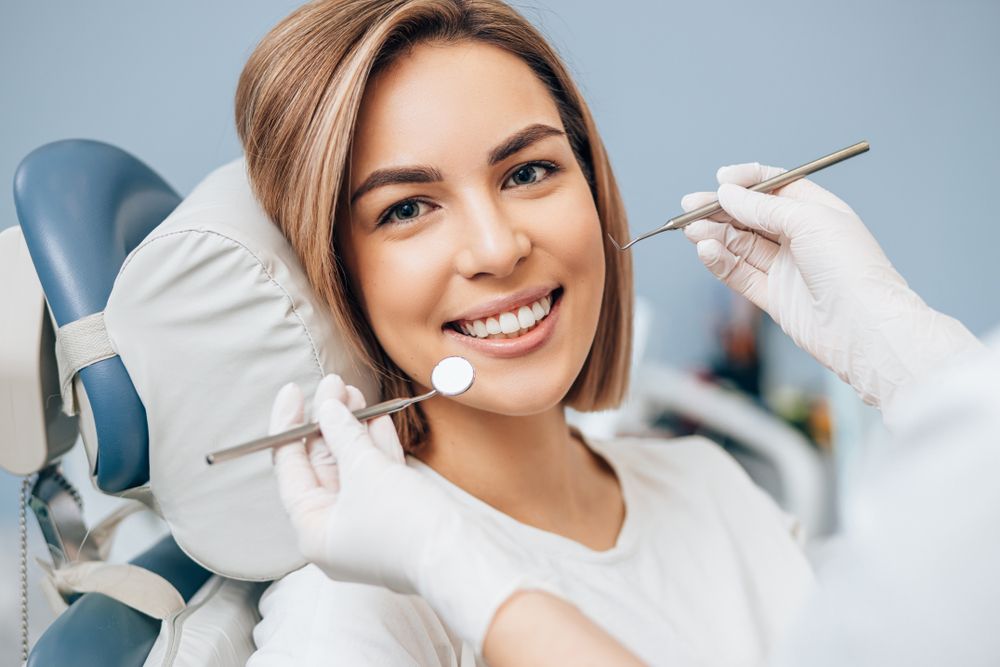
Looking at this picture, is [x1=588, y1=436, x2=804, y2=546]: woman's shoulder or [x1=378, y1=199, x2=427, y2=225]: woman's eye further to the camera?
[x1=588, y1=436, x2=804, y2=546]: woman's shoulder

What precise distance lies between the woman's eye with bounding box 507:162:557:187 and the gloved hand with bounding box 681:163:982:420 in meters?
0.19

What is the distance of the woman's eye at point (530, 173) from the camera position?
3.49 ft

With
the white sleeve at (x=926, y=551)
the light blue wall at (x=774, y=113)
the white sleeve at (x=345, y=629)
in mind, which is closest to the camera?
the white sleeve at (x=926, y=551)

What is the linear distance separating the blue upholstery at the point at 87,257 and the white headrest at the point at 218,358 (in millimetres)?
24

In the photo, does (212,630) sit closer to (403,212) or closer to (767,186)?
(403,212)

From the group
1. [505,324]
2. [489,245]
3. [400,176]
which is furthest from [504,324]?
[400,176]

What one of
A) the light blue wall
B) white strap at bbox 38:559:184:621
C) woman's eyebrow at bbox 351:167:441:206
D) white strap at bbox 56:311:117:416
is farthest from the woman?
Answer: the light blue wall

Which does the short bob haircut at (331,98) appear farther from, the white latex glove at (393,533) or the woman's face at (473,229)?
the white latex glove at (393,533)

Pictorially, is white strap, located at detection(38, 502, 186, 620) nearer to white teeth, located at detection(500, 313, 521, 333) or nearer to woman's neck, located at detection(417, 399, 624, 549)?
woman's neck, located at detection(417, 399, 624, 549)

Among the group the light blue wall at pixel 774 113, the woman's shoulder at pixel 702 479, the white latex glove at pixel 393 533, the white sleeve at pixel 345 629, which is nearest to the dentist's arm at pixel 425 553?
the white latex glove at pixel 393 533

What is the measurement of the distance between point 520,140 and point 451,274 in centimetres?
18

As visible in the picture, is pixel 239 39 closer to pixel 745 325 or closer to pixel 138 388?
pixel 138 388

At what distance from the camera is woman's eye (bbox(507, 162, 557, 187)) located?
1.06m

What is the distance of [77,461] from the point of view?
5.39ft
